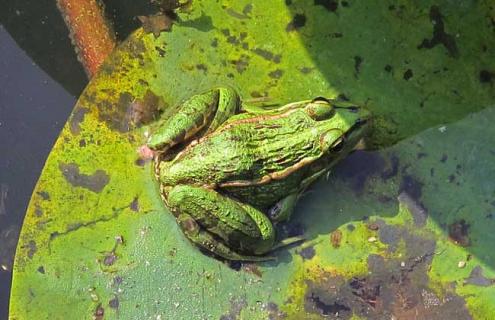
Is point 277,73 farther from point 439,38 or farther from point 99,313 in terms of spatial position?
point 99,313

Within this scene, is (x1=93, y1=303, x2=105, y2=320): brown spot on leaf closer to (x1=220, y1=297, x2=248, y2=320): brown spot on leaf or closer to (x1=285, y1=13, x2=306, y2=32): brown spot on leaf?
(x1=220, y1=297, x2=248, y2=320): brown spot on leaf

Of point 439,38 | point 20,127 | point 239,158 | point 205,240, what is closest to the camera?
point 239,158

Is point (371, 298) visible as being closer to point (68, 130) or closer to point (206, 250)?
point (206, 250)

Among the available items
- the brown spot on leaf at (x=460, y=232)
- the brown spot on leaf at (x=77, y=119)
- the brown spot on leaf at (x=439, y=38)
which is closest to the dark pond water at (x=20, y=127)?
the brown spot on leaf at (x=77, y=119)

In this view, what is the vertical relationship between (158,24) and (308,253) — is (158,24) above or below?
above

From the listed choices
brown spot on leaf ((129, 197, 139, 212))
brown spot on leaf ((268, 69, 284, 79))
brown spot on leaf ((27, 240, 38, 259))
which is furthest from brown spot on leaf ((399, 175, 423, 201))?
brown spot on leaf ((27, 240, 38, 259))

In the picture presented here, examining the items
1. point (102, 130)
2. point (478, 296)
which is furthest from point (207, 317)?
point (478, 296)

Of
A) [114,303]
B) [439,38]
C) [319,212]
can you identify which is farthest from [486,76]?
[114,303]

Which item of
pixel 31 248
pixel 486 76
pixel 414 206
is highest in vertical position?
pixel 31 248
